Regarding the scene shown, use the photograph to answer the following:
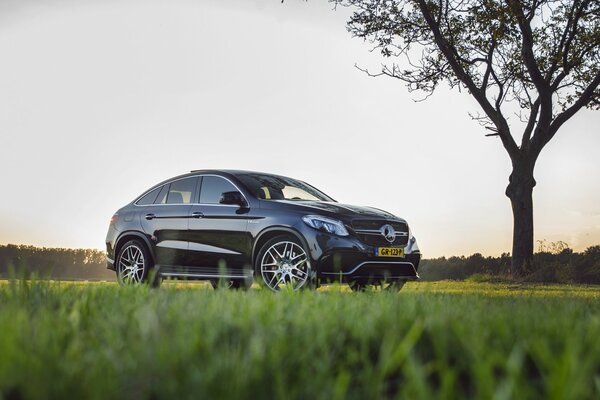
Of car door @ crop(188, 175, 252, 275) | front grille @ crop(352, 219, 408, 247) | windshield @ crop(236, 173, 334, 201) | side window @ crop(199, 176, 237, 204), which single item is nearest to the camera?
front grille @ crop(352, 219, 408, 247)

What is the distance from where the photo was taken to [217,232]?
1089 cm

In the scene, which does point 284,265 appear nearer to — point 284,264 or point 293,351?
point 284,264

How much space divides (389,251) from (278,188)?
219 centimetres

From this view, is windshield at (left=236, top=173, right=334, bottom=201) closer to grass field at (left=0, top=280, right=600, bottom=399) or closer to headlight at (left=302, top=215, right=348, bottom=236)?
headlight at (left=302, top=215, right=348, bottom=236)

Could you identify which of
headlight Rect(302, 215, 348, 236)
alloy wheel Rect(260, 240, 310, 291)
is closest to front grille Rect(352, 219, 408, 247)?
headlight Rect(302, 215, 348, 236)

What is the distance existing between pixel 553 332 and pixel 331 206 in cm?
638

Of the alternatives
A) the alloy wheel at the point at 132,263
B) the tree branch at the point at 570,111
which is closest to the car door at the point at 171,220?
the alloy wheel at the point at 132,263

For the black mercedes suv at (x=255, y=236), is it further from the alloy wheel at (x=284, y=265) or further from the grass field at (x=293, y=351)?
the grass field at (x=293, y=351)

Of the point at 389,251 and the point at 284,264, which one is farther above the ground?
the point at 389,251

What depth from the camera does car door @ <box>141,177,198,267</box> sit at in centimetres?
1145

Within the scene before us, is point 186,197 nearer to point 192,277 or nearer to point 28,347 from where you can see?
point 192,277

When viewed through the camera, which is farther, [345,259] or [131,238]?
[131,238]

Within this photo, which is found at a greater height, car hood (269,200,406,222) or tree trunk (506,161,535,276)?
tree trunk (506,161,535,276)

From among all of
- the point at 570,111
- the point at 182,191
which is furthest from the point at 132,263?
the point at 570,111
